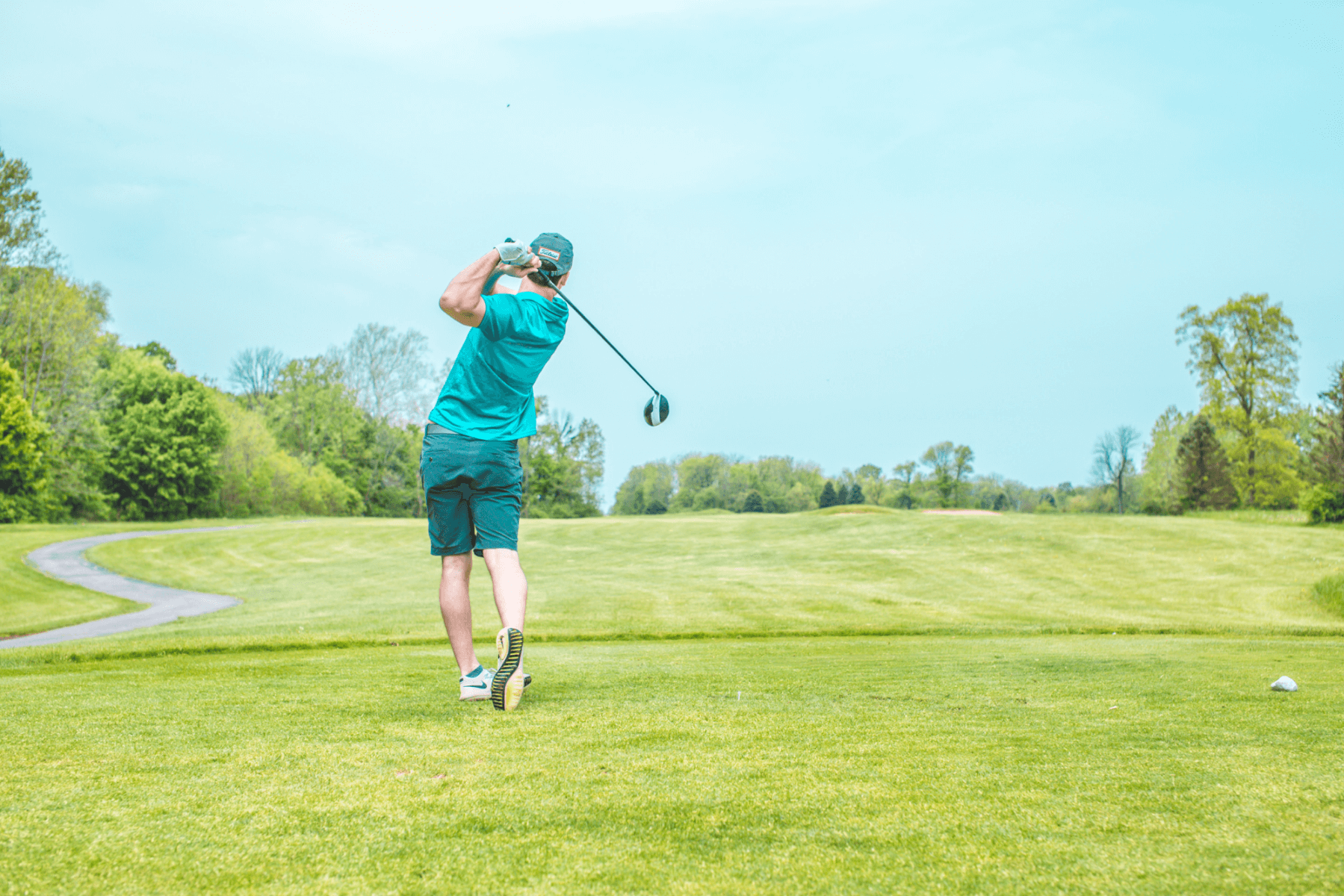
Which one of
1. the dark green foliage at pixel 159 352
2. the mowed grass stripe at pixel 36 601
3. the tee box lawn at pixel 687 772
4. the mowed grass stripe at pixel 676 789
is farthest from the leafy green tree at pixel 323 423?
the mowed grass stripe at pixel 676 789

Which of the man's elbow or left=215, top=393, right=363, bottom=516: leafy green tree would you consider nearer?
the man's elbow

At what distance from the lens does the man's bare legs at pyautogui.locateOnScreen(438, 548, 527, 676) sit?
393cm

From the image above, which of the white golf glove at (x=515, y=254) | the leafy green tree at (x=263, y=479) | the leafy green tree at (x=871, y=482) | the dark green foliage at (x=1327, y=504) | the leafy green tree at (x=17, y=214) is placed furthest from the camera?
the leafy green tree at (x=871, y=482)

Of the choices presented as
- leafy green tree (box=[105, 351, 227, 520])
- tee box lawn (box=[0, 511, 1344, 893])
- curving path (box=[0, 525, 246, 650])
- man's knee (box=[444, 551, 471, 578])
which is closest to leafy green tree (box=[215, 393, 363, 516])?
leafy green tree (box=[105, 351, 227, 520])

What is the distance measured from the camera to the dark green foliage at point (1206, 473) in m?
42.7

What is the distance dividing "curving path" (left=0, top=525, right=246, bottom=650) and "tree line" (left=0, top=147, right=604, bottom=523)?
6.01m

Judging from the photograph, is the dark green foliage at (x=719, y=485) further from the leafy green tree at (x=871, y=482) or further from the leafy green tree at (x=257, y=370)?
the leafy green tree at (x=257, y=370)

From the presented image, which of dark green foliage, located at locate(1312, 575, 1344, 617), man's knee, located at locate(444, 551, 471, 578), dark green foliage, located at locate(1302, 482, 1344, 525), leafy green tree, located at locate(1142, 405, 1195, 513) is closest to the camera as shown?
man's knee, located at locate(444, 551, 471, 578)

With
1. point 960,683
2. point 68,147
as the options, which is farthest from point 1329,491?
point 68,147

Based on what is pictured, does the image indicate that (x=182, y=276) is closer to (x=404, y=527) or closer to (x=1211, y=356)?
(x=404, y=527)

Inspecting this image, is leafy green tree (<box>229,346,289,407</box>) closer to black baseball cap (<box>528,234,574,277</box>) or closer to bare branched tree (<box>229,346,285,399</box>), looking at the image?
bare branched tree (<box>229,346,285,399</box>)

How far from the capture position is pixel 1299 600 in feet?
47.4

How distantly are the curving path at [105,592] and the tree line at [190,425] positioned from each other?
6.01 metres

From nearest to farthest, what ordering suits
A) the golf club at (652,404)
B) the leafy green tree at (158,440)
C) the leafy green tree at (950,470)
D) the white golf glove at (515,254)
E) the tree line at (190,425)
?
the white golf glove at (515,254) < the golf club at (652,404) < the tree line at (190,425) < the leafy green tree at (158,440) < the leafy green tree at (950,470)
